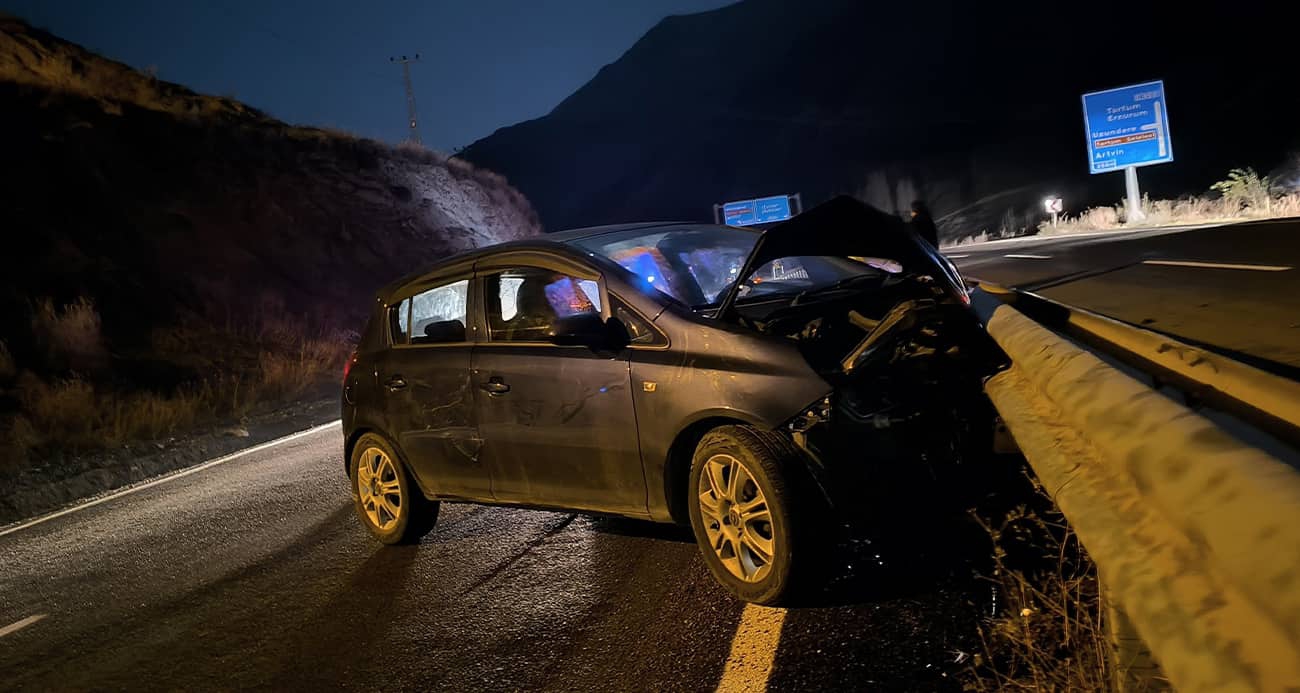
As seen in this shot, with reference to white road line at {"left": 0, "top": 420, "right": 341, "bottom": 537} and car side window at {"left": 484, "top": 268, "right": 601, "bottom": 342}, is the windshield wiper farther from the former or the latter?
white road line at {"left": 0, "top": 420, "right": 341, "bottom": 537}

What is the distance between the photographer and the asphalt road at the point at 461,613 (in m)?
3.49

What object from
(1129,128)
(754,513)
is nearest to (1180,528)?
(754,513)

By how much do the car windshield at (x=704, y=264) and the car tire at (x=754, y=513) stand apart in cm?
102

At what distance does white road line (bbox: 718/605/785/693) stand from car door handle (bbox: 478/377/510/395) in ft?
5.78

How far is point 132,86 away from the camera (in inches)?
1161

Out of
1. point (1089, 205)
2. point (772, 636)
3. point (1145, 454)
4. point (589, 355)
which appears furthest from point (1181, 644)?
point (1089, 205)

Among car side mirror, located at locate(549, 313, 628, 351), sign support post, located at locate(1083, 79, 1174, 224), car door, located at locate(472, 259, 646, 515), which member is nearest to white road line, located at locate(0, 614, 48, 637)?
car door, located at locate(472, 259, 646, 515)

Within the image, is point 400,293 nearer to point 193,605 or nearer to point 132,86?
point 193,605

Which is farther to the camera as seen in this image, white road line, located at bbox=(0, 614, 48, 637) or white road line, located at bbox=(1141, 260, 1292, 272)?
white road line, located at bbox=(1141, 260, 1292, 272)

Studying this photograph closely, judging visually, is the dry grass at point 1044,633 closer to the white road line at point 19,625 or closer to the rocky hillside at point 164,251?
the white road line at point 19,625

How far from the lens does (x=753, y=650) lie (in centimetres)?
353

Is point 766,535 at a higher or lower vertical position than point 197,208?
lower

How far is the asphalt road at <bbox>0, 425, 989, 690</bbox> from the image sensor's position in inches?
138

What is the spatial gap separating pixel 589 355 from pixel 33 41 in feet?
105
